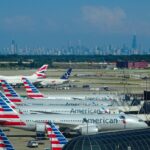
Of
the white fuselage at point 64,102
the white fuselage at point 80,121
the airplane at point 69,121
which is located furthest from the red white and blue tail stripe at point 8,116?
the white fuselage at point 64,102

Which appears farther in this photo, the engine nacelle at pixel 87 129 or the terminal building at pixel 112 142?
the engine nacelle at pixel 87 129

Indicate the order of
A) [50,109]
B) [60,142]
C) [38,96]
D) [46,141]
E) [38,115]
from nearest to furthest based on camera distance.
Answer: [60,142] < [46,141] < [38,115] < [50,109] < [38,96]

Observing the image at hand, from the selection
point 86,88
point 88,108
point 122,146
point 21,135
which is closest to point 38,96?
point 88,108

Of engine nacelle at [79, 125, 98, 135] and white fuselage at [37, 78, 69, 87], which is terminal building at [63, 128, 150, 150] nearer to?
engine nacelle at [79, 125, 98, 135]

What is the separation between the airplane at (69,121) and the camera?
70.2m

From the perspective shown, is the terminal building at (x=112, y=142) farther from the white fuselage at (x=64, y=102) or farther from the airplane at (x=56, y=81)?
the airplane at (x=56, y=81)

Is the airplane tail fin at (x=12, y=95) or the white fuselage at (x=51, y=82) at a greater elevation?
the airplane tail fin at (x=12, y=95)

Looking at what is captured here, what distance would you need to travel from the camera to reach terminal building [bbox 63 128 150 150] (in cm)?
4047

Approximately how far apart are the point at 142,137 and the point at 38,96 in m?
Answer: 64.4

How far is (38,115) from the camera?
71.4m

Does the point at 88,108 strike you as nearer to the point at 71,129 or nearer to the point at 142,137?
the point at 71,129

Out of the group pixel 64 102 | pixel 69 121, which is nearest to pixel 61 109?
pixel 69 121

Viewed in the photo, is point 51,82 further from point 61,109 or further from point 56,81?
point 61,109

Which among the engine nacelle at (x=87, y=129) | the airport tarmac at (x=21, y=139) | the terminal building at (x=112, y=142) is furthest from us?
the engine nacelle at (x=87, y=129)
